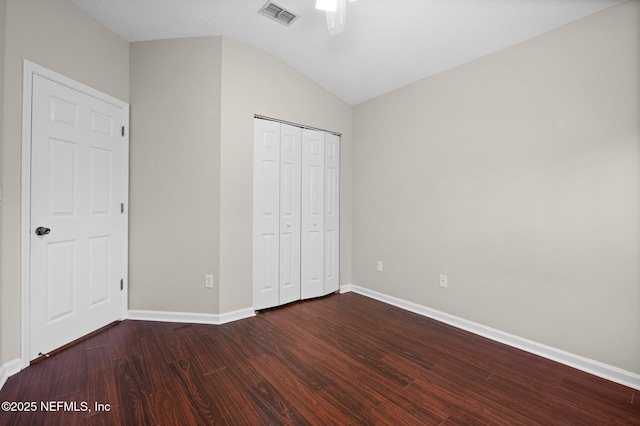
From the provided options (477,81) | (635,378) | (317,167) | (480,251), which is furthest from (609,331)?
(317,167)

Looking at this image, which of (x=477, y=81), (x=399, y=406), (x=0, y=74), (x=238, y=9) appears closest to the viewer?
(x=399, y=406)

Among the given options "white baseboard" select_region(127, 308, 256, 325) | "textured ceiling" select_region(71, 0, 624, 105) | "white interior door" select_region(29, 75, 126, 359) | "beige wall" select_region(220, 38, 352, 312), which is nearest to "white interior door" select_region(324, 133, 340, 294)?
"beige wall" select_region(220, 38, 352, 312)

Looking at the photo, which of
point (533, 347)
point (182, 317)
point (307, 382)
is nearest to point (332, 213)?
point (182, 317)

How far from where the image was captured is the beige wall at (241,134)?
108 inches

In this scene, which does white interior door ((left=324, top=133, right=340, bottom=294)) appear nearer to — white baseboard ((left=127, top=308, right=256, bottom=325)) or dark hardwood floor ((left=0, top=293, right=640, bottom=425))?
dark hardwood floor ((left=0, top=293, right=640, bottom=425))

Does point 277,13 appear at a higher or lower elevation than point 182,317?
higher

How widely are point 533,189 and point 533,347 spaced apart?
4.09 feet

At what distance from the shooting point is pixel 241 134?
285cm

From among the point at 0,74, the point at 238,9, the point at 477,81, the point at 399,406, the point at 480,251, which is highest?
the point at 238,9

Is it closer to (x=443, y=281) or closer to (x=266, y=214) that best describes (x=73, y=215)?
(x=266, y=214)

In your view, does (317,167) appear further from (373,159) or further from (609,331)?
(609,331)

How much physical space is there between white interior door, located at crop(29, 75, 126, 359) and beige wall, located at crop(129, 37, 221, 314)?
0.17m

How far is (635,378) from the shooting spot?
1823 mm

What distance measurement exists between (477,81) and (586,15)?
0.76 m
